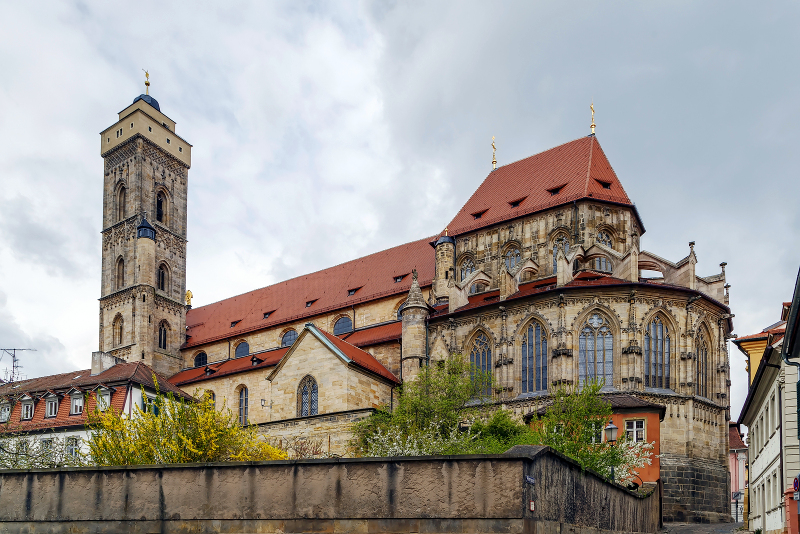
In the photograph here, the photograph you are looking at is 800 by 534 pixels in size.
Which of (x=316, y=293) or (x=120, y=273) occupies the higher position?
(x=120, y=273)

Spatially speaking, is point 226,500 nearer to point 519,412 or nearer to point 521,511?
point 521,511

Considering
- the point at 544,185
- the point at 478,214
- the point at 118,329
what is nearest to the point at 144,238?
the point at 118,329

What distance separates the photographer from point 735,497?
182 ft

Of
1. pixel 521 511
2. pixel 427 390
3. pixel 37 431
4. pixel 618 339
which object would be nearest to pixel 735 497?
pixel 618 339

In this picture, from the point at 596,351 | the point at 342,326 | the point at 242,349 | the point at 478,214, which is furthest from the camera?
the point at 242,349

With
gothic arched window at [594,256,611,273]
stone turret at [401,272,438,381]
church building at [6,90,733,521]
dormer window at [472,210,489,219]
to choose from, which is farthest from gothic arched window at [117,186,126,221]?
gothic arched window at [594,256,611,273]

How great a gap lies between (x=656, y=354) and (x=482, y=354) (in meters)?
7.23

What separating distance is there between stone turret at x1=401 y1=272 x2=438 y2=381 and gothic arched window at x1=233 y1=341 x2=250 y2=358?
1547 cm

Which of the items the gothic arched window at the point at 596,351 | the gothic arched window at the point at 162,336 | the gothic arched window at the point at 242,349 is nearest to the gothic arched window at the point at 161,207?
the gothic arched window at the point at 162,336

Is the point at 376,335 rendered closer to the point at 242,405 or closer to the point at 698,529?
the point at 242,405

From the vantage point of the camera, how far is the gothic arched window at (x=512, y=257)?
39125 millimetres

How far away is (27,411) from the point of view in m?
40.8

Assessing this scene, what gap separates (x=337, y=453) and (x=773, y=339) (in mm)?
17526

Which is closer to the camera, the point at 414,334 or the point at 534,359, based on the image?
the point at 534,359
